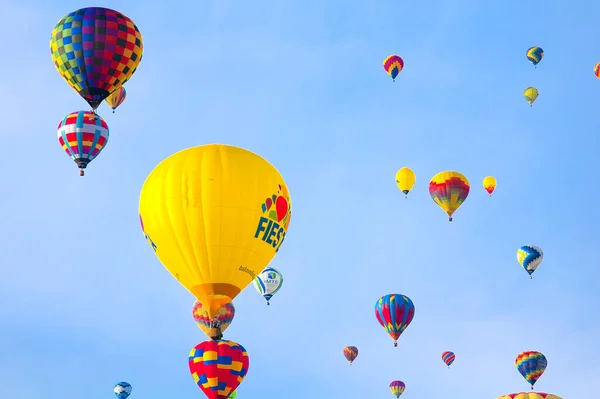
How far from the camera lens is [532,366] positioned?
195 feet

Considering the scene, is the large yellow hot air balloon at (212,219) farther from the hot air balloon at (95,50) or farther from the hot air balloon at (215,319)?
the hot air balloon at (95,50)

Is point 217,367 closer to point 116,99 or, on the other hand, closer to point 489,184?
point 116,99

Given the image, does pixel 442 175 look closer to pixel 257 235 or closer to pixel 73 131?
pixel 73 131

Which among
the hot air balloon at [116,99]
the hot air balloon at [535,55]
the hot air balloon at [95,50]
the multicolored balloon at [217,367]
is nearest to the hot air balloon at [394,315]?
the hot air balloon at [116,99]

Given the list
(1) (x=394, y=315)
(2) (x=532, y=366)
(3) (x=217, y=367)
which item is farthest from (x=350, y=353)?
(3) (x=217, y=367)

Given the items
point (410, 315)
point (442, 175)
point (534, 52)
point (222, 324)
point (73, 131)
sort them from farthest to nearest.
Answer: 1. point (534, 52)
2. point (442, 175)
3. point (410, 315)
4. point (73, 131)
5. point (222, 324)

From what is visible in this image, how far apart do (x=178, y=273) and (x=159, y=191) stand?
8.22ft

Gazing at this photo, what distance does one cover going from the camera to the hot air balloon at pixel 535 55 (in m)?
75.2

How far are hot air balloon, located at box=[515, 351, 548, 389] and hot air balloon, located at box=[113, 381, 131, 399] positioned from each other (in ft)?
59.0

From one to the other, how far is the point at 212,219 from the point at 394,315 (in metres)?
20.6

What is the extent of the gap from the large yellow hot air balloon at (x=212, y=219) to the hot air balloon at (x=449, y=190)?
936 inches

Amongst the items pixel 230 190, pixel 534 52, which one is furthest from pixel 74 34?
pixel 534 52

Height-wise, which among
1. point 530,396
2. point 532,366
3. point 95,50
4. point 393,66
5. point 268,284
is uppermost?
point 393,66

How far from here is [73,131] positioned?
51.2m
